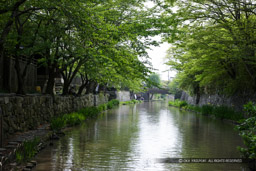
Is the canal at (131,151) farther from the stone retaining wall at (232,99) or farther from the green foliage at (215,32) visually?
the stone retaining wall at (232,99)

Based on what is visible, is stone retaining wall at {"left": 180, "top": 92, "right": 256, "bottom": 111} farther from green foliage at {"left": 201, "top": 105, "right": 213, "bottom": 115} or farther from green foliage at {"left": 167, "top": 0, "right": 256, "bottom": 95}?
green foliage at {"left": 167, "top": 0, "right": 256, "bottom": 95}

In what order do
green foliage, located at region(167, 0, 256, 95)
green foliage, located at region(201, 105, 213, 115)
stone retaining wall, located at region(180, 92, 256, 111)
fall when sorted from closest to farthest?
green foliage, located at region(167, 0, 256, 95) < stone retaining wall, located at region(180, 92, 256, 111) < green foliage, located at region(201, 105, 213, 115)

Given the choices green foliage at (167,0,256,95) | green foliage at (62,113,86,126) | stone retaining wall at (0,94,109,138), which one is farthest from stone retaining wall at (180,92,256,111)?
stone retaining wall at (0,94,109,138)

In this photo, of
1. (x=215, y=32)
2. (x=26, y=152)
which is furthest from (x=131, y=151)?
(x=215, y=32)

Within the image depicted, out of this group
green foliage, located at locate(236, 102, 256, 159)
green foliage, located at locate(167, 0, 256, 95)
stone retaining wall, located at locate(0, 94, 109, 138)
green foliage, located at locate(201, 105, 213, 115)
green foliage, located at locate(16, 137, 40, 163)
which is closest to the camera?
green foliage, located at locate(236, 102, 256, 159)

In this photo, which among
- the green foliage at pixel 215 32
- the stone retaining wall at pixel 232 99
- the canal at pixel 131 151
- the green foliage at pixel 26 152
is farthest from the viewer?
the stone retaining wall at pixel 232 99

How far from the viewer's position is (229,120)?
920 inches

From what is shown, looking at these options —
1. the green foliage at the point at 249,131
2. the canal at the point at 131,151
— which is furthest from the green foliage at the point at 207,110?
the green foliage at the point at 249,131

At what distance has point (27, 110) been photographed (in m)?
14.1

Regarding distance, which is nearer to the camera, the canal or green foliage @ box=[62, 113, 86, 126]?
the canal

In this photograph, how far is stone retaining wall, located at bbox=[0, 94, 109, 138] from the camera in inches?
460

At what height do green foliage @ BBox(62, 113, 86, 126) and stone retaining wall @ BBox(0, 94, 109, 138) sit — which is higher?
stone retaining wall @ BBox(0, 94, 109, 138)

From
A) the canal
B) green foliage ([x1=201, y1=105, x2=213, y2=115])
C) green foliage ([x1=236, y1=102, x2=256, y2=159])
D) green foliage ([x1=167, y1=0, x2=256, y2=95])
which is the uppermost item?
green foliage ([x1=167, y1=0, x2=256, y2=95])

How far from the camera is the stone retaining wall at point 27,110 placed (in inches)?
460
